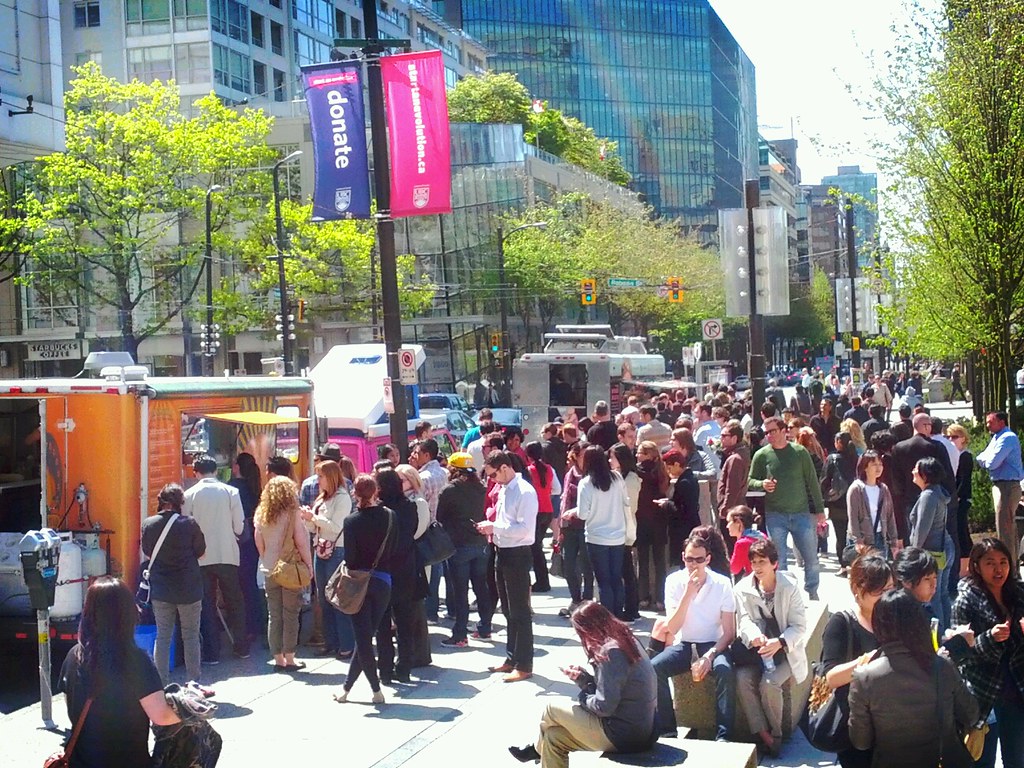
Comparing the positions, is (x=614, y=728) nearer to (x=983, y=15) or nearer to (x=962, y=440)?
(x=962, y=440)

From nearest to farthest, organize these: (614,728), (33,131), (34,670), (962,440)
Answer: (614,728) < (34,670) < (962,440) < (33,131)

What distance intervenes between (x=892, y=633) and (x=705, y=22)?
126 meters

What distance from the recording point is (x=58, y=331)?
5553 cm

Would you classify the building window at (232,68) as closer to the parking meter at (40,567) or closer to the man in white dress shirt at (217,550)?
the man in white dress shirt at (217,550)

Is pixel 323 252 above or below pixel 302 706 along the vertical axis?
above

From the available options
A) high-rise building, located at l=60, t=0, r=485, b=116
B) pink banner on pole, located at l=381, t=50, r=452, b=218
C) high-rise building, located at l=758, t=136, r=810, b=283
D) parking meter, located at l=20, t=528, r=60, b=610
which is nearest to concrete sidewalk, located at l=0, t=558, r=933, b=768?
parking meter, located at l=20, t=528, r=60, b=610

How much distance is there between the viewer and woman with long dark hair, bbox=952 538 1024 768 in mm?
6164

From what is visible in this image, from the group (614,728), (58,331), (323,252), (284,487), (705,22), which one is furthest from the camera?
(705,22)

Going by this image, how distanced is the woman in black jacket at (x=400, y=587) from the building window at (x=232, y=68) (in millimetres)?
55961

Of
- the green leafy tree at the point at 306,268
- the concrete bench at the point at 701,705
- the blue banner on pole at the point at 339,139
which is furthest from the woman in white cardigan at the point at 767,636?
the green leafy tree at the point at 306,268

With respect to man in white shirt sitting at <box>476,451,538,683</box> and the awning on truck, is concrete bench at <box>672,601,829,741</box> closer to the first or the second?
man in white shirt sitting at <box>476,451,538,683</box>

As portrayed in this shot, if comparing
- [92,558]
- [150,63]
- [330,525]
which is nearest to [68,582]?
[92,558]

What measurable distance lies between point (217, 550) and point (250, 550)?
903 millimetres

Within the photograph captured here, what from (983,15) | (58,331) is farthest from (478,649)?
(58,331)
